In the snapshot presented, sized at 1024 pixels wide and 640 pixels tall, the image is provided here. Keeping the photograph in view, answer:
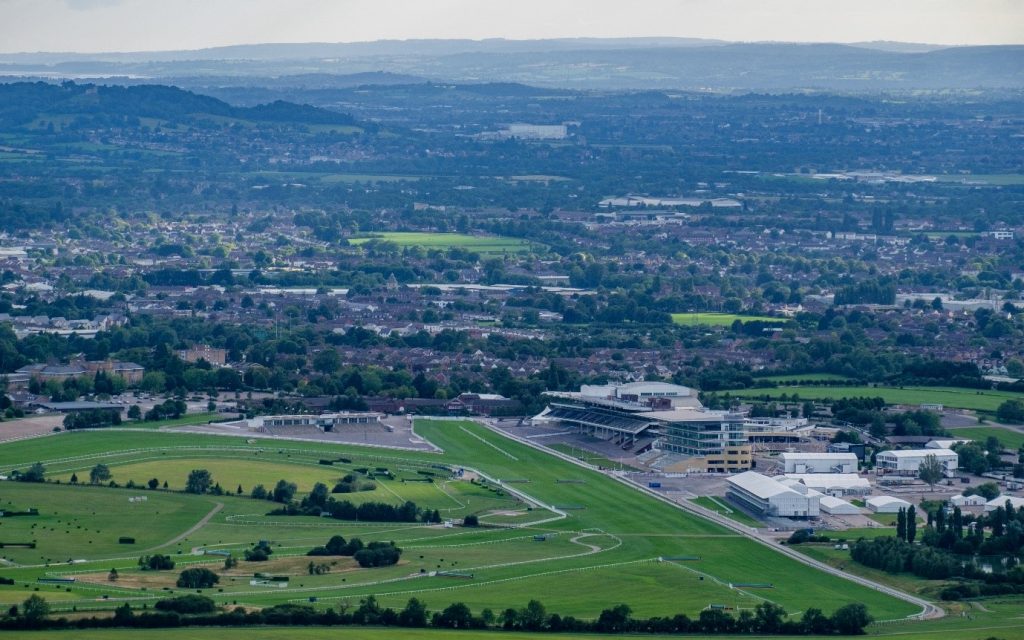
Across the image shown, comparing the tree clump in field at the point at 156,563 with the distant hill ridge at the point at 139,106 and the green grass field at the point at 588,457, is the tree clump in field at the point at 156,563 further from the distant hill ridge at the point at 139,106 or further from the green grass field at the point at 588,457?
the distant hill ridge at the point at 139,106

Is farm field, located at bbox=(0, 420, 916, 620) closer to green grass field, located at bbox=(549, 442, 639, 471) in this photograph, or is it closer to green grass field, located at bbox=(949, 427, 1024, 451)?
green grass field, located at bbox=(549, 442, 639, 471)

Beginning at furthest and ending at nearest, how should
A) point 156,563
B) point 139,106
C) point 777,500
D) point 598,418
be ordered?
1. point 139,106
2. point 598,418
3. point 777,500
4. point 156,563

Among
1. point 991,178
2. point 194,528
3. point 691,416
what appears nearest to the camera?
point 194,528

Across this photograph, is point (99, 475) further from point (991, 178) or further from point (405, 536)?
point (991, 178)

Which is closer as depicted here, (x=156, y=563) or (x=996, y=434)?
(x=156, y=563)

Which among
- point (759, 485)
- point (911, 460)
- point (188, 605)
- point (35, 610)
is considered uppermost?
point (35, 610)

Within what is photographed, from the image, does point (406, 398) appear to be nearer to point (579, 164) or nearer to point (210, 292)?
point (210, 292)

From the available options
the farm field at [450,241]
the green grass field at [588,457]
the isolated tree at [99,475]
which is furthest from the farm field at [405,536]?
the farm field at [450,241]

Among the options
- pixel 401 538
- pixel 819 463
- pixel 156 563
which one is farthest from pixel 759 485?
pixel 156 563
